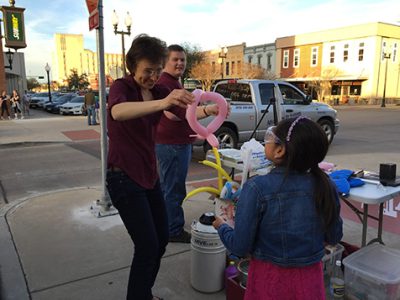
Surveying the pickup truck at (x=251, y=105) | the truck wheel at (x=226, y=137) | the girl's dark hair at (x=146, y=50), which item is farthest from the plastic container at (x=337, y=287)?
the truck wheel at (x=226, y=137)

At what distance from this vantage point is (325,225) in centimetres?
170

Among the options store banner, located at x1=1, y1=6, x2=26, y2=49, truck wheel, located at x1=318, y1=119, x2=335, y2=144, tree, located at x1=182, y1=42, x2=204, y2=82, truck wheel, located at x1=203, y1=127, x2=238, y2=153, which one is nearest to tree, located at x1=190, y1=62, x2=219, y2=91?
tree, located at x1=182, y1=42, x2=204, y2=82

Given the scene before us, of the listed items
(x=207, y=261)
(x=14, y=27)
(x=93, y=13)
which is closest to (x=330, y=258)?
(x=207, y=261)

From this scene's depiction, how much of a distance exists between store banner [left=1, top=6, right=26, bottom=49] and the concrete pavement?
53.1 feet

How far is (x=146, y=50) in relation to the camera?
2283 millimetres

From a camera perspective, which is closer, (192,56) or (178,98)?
(178,98)

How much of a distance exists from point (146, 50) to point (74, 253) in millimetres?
2444

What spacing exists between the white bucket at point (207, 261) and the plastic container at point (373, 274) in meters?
0.98

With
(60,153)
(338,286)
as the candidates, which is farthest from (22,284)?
(60,153)

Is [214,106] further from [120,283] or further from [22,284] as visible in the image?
[22,284]

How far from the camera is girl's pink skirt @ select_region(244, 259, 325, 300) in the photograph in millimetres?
1717

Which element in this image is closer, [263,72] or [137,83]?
[137,83]

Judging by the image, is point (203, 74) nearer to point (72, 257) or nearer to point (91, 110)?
point (91, 110)

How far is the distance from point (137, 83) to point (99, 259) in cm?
206
